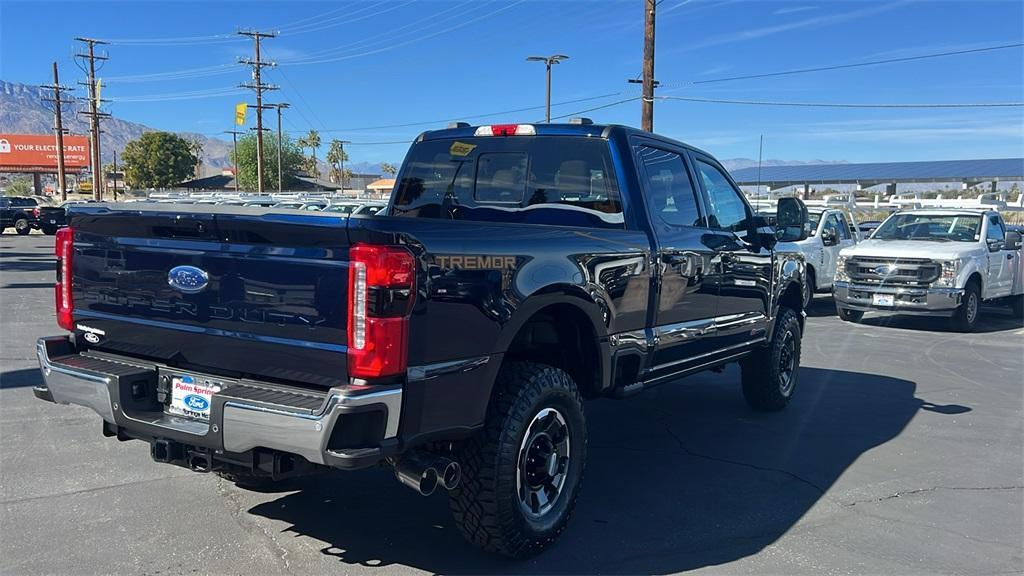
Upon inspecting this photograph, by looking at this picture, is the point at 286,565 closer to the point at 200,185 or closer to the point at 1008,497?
the point at 1008,497

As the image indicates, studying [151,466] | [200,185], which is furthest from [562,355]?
[200,185]

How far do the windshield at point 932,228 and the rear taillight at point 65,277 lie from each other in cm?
1257

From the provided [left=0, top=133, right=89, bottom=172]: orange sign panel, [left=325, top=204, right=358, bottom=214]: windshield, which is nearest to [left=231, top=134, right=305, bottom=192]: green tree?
[left=0, top=133, right=89, bottom=172]: orange sign panel

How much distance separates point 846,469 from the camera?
5.38 m

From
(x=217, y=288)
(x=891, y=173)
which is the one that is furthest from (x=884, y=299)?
(x=891, y=173)

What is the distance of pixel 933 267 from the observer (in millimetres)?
11859

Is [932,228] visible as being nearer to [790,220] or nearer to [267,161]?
[790,220]

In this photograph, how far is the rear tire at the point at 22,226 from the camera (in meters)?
34.1

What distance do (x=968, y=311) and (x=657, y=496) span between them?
963cm

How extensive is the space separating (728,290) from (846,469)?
1.46 metres

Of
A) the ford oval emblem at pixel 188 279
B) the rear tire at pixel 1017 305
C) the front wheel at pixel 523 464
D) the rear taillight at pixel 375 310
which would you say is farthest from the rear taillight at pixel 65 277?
the rear tire at pixel 1017 305

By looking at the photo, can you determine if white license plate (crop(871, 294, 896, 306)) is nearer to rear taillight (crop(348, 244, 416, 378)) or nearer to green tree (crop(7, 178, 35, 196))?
rear taillight (crop(348, 244, 416, 378))

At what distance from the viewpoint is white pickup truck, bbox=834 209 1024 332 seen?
38.9 feet

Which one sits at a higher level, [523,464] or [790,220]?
[790,220]
